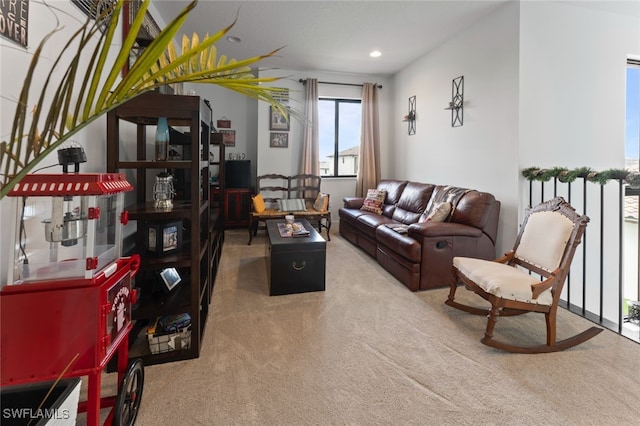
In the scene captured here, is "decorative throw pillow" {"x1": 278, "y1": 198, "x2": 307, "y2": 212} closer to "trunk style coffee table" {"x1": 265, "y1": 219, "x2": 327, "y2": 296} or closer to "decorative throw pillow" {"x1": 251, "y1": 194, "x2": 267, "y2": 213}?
"decorative throw pillow" {"x1": 251, "y1": 194, "x2": 267, "y2": 213}

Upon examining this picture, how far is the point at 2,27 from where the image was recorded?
3.90 ft

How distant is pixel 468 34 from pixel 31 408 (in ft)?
15.5

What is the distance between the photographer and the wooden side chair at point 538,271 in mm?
1983

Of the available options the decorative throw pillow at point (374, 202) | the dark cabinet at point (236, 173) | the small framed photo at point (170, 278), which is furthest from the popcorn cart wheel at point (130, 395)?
the dark cabinet at point (236, 173)

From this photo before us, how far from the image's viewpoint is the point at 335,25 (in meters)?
3.80

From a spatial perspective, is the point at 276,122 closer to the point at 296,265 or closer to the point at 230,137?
the point at 230,137

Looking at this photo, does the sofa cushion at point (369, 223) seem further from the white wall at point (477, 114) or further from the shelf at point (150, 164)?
the shelf at point (150, 164)

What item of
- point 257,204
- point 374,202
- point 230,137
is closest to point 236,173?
point 230,137

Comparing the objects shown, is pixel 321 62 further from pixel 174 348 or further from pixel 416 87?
pixel 174 348

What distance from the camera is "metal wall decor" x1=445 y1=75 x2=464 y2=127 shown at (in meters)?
3.91

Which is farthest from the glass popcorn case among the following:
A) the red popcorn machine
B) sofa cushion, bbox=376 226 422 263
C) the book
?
the book

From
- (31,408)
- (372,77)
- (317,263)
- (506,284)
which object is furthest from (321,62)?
(31,408)

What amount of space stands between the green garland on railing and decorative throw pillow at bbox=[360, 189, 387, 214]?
81.5 inches
